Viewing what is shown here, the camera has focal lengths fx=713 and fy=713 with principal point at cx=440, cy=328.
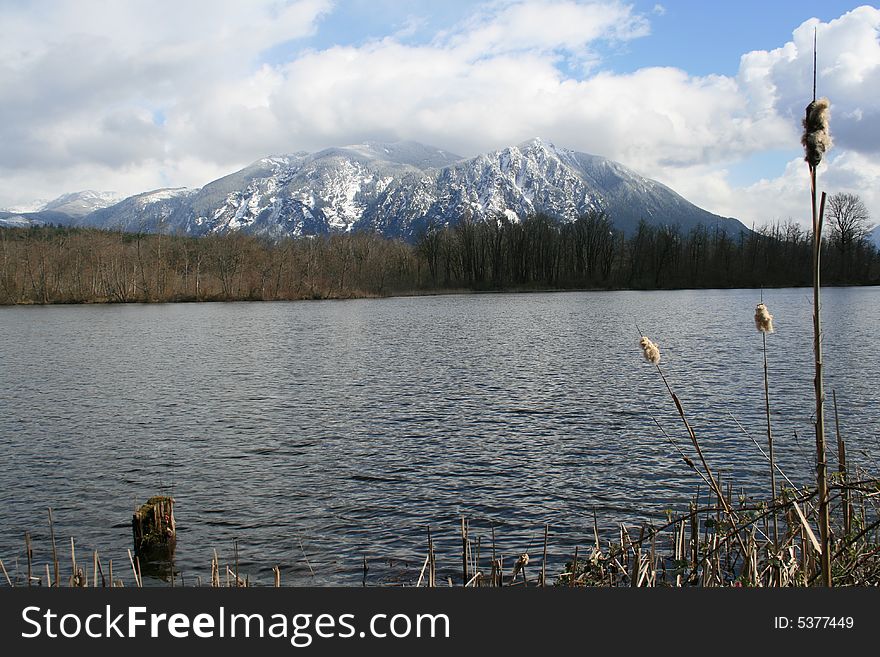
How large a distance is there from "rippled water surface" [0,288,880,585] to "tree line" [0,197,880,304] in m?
70.7

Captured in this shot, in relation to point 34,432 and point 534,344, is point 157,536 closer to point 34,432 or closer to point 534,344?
point 34,432

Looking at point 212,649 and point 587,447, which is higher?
point 212,649

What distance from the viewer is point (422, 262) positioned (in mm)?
149250

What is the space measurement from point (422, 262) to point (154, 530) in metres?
137

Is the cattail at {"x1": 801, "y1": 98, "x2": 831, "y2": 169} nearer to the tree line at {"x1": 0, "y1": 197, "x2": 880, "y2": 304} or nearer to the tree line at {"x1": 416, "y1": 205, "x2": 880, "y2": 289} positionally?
the tree line at {"x1": 0, "y1": 197, "x2": 880, "y2": 304}

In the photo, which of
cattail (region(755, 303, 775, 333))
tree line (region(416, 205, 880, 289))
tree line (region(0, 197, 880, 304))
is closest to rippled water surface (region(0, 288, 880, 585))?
cattail (region(755, 303, 775, 333))

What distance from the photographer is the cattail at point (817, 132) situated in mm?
2941

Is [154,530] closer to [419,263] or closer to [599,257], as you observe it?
[419,263]

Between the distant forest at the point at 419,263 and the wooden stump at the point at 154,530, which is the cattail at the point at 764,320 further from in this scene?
the distant forest at the point at 419,263

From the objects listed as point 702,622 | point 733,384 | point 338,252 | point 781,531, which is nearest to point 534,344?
point 733,384

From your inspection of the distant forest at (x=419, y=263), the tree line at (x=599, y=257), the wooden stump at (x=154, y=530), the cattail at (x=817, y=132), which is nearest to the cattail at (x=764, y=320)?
the cattail at (x=817, y=132)

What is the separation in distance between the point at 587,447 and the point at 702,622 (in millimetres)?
15167

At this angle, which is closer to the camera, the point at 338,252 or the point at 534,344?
the point at 534,344

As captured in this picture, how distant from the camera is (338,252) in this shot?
14050cm
